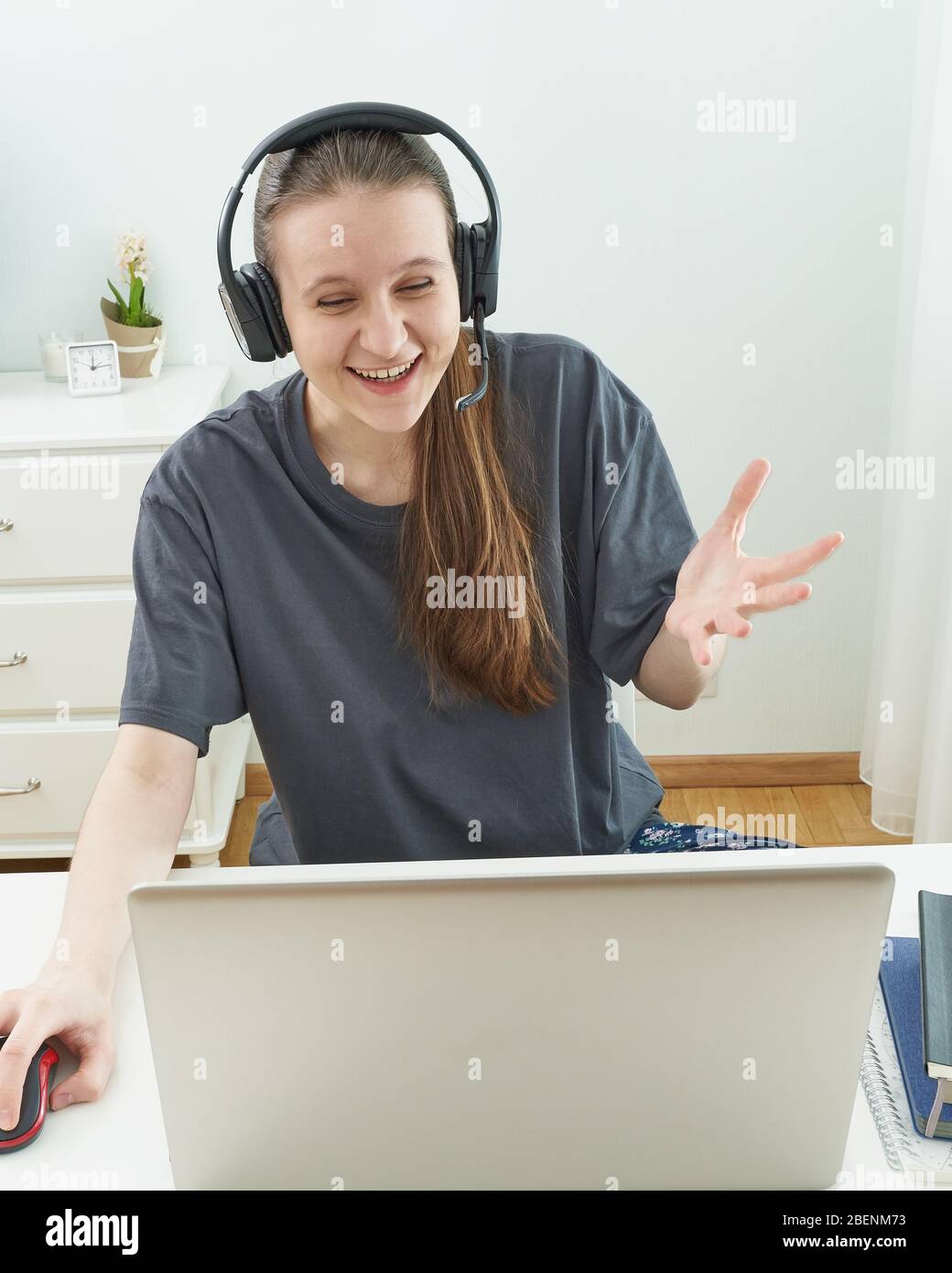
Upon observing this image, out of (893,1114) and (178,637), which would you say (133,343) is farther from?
(893,1114)

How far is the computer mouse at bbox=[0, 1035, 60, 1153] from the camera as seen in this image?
2.62 feet

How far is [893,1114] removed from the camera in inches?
31.6

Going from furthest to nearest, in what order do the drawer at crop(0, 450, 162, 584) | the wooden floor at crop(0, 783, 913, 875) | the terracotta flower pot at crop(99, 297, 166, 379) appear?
the wooden floor at crop(0, 783, 913, 875)
the terracotta flower pot at crop(99, 297, 166, 379)
the drawer at crop(0, 450, 162, 584)

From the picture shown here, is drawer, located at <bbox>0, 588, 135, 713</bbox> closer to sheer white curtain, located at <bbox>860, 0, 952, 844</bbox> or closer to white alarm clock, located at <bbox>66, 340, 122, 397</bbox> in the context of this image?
white alarm clock, located at <bbox>66, 340, 122, 397</bbox>

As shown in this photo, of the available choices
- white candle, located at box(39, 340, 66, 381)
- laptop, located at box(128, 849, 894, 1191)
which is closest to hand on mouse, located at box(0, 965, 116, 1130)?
laptop, located at box(128, 849, 894, 1191)

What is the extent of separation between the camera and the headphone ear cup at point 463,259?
45.1 inches

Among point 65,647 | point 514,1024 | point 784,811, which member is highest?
point 514,1024

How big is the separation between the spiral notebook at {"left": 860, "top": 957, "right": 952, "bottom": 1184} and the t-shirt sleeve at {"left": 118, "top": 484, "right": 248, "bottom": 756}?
615 millimetres

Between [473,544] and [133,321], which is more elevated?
[133,321]

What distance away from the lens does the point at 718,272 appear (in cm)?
221

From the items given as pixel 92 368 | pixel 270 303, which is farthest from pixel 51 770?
pixel 270 303

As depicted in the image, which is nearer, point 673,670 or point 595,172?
point 673,670

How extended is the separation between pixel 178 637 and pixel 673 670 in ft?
1.49

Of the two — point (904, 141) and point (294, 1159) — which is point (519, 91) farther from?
point (294, 1159)
